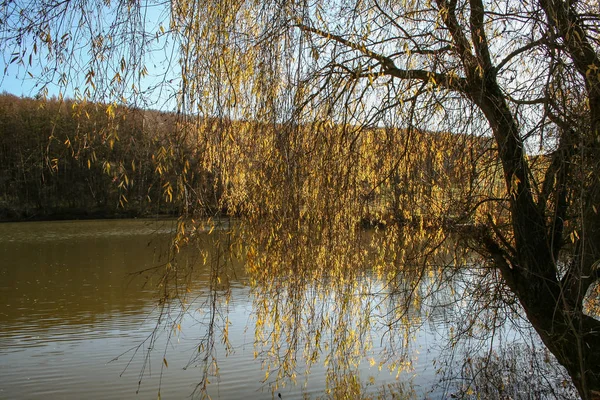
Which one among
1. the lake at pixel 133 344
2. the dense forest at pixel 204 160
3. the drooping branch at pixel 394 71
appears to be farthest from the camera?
the lake at pixel 133 344

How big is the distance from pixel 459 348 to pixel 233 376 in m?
1.81

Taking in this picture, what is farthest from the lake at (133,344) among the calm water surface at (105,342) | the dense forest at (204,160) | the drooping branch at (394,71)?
the drooping branch at (394,71)

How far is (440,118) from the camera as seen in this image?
2736 mm

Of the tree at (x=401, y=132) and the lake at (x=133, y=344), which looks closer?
the tree at (x=401, y=132)

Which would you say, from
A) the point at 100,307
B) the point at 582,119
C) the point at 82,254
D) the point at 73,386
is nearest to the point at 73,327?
the point at 100,307

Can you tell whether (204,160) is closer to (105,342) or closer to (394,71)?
(394,71)

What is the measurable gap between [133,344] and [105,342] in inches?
11.6

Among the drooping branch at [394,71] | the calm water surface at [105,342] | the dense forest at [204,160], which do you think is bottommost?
the calm water surface at [105,342]

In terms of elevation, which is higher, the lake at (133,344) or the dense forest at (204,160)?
the dense forest at (204,160)

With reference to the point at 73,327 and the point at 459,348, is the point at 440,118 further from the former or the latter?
the point at 73,327

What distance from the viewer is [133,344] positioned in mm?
5004

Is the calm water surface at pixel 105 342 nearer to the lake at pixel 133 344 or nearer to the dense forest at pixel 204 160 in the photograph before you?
the lake at pixel 133 344

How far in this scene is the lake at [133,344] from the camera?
378cm

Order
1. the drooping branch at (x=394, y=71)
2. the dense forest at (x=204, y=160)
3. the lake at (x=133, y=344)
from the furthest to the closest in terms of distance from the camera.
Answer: the lake at (x=133, y=344), the drooping branch at (x=394, y=71), the dense forest at (x=204, y=160)
